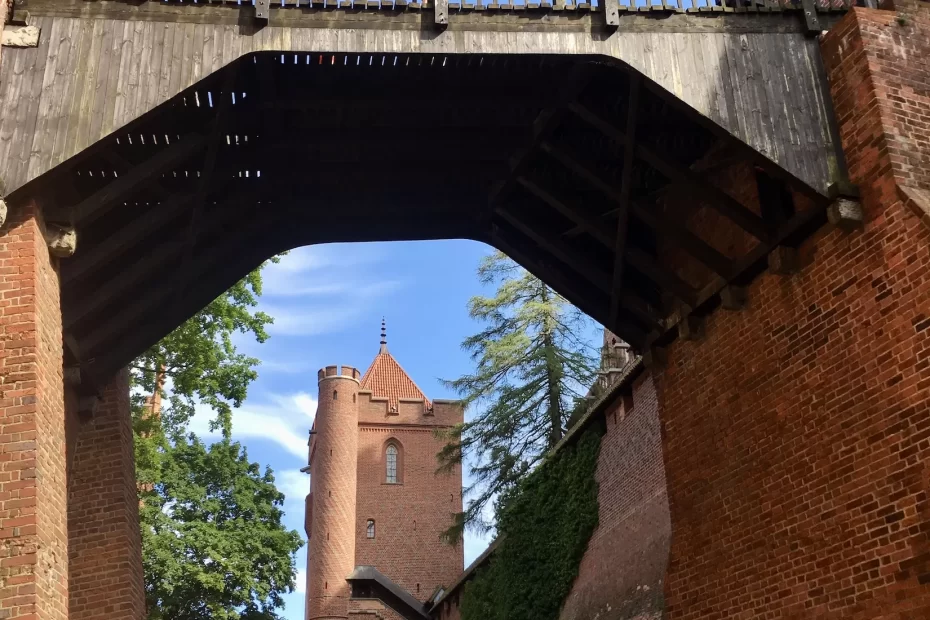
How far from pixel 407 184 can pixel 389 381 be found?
113 feet

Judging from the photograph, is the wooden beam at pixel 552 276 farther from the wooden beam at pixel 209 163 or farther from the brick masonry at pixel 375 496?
the brick masonry at pixel 375 496

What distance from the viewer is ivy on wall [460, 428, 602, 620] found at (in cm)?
1408

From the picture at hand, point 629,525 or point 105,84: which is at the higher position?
point 105,84

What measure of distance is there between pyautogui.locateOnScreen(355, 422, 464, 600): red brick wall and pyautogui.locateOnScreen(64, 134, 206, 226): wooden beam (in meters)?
30.3

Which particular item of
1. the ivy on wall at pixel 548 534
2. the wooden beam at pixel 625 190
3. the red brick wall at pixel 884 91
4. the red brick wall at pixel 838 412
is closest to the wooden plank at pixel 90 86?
the wooden beam at pixel 625 190

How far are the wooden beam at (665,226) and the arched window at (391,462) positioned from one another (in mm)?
32041

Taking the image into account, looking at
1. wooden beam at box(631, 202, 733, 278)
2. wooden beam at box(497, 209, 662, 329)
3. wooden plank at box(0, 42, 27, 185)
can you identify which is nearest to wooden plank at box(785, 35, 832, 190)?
wooden beam at box(631, 202, 733, 278)

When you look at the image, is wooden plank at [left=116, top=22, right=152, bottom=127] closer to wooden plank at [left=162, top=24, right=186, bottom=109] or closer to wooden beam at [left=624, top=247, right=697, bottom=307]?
wooden plank at [left=162, top=24, right=186, bottom=109]

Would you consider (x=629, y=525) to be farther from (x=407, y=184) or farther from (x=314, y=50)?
(x=314, y=50)

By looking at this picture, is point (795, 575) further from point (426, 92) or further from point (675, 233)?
point (426, 92)

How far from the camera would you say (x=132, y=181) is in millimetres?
7977

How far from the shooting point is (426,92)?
8.57 metres

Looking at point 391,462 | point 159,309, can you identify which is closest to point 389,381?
point 391,462

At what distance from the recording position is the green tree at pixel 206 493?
1730cm
